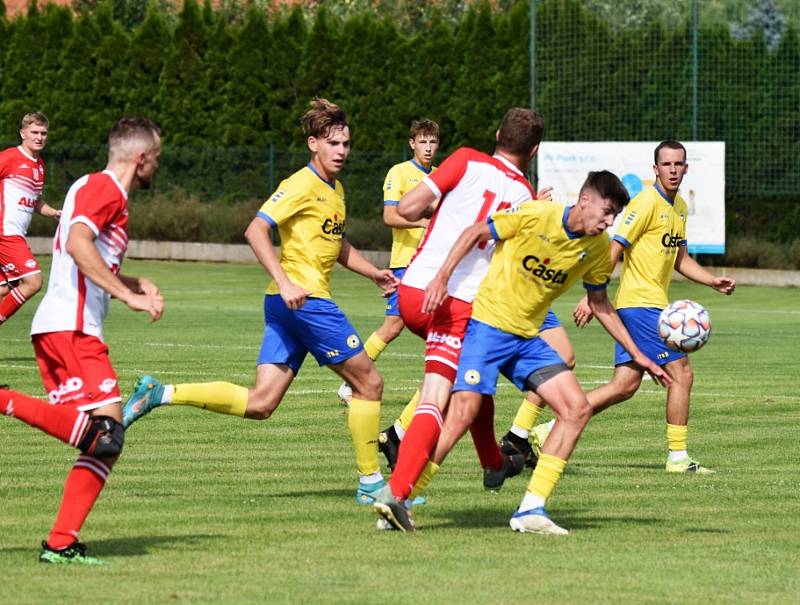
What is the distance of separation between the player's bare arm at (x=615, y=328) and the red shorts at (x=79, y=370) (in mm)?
2881

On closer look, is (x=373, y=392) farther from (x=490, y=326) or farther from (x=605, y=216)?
(x=605, y=216)

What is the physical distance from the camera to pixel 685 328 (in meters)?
11.4

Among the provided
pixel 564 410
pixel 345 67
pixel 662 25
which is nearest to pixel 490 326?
pixel 564 410

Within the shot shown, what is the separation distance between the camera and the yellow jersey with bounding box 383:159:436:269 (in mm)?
15000

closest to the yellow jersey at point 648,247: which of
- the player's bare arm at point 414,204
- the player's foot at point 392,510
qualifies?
the player's bare arm at point 414,204

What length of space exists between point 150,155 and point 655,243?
493 centimetres

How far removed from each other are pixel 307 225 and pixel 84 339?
2527 mm

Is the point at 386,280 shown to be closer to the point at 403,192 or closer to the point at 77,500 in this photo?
the point at 77,500

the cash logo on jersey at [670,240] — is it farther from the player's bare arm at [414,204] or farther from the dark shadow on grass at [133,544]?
the dark shadow on grass at [133,544]

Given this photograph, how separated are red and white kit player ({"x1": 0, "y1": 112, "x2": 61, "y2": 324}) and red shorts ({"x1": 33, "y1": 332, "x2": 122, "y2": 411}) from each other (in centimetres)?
1013

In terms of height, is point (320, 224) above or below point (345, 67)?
above

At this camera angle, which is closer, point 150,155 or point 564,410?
point 150,155

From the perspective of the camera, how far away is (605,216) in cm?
873

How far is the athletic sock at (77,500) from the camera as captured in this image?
7.70 metres
